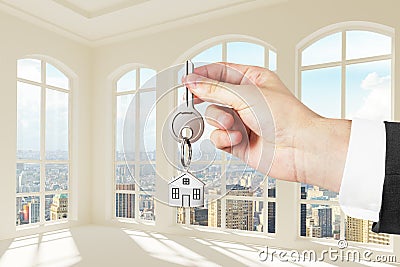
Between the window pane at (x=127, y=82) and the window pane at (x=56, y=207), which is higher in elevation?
the window pane at (x=127, y=82)

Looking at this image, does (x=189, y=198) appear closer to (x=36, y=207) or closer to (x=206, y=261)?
(x=206, y=261)

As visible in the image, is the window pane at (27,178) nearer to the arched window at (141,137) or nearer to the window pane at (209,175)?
the arched window at (141,137)

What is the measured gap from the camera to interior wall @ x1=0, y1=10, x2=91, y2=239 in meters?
4.45

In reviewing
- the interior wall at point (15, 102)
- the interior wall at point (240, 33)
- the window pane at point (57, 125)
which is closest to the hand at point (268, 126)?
the interior wall at point (240, 33)

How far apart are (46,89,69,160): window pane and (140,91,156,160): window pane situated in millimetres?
4847

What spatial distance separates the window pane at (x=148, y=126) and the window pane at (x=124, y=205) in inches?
190

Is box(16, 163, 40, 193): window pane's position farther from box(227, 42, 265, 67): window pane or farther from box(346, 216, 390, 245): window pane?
box(346, 216, 390, 245): window pane

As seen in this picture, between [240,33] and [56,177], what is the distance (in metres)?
2.86

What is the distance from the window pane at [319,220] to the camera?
396 cm

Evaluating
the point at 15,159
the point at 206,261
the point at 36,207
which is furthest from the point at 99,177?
the point at 206,261

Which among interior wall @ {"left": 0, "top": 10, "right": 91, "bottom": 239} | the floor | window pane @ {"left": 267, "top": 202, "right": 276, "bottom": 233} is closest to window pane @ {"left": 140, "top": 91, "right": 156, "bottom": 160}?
the floor

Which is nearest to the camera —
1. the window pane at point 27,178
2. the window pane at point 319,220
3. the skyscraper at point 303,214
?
the window pane at point 319,220

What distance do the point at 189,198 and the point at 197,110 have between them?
108mm

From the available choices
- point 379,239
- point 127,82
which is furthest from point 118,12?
point 379,239
